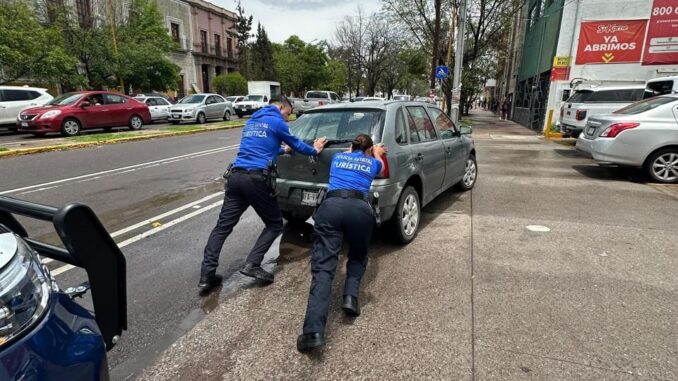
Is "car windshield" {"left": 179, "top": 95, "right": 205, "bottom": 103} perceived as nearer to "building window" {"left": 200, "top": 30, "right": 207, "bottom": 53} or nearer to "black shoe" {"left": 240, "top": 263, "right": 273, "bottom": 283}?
"black shoe" {"left": 240, "top": 263, "right": 273, "bottom": 283}

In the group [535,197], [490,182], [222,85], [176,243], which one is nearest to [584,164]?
[490,182]

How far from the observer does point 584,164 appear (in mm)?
9789

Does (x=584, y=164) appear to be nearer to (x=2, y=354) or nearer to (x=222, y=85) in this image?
(x=2, y=354)

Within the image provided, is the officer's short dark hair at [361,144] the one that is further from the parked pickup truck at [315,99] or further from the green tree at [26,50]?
the parked pickup truck at [315,99]

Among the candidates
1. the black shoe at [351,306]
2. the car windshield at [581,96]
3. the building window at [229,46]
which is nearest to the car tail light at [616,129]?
the car windshield at [581,96]

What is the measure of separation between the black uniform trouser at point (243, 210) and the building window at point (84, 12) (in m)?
28.3

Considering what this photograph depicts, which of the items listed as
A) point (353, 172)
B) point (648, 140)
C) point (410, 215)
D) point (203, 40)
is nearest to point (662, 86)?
point (648, 140)

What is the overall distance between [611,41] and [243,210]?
17.7m

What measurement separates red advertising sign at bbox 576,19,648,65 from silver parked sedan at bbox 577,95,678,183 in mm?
9879

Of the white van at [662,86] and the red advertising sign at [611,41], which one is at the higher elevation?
the red advertising sign at [611,41]

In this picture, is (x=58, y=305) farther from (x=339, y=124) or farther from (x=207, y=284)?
(x=339, y=124)

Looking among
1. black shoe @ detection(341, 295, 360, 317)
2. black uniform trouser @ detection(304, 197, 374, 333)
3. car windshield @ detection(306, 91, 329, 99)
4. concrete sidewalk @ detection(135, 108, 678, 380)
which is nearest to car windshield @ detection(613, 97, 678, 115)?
concrete sidewalk @ detection(135, 108, 678, 380)

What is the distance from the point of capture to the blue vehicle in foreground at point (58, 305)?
3.78ft

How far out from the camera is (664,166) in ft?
24.0
